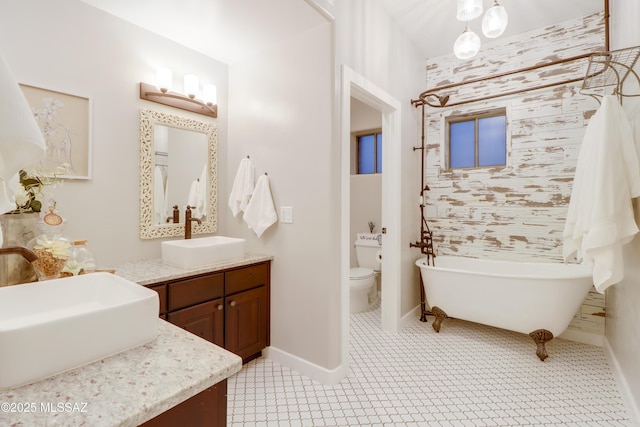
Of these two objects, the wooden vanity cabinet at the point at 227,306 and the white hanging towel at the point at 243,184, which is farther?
the white hanging towel at the point at 243,184

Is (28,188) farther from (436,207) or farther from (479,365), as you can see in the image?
(436,207)

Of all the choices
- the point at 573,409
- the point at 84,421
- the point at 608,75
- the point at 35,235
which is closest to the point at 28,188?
the point at 35,235

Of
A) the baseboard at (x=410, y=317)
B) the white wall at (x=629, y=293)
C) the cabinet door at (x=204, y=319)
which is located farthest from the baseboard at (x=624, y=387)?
the cabinet door at (x=204, y=319)

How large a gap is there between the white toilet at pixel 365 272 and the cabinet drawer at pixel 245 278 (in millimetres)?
1259

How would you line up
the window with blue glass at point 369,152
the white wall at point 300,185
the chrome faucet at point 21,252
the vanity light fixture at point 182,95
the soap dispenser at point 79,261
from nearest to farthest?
the chrome faucet at point 21,252 → the soap dispenser at point 79,261 → the white wall at point 300,185 → the vanity light fixture at point 182,95 → the window with blue glass at point 369,152

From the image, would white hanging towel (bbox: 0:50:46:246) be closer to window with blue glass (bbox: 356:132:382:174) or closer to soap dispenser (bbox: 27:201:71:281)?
soap dispenser (bbox: 27:201:71:281)

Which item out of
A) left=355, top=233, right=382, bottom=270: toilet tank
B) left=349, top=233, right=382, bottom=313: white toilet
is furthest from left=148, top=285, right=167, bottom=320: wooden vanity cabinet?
left=355, top=233, right=382, bottom=270: toilet tank

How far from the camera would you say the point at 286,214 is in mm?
2352

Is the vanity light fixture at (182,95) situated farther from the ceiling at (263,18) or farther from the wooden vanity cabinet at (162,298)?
the wooden vanity cabinet at (162,298)

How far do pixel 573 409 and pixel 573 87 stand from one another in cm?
255

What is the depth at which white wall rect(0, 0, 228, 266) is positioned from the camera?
5.69ft

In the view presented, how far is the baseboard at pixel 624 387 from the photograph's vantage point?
175cm

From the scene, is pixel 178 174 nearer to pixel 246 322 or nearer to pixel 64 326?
pixel 246 322

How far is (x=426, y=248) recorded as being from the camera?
338cm
